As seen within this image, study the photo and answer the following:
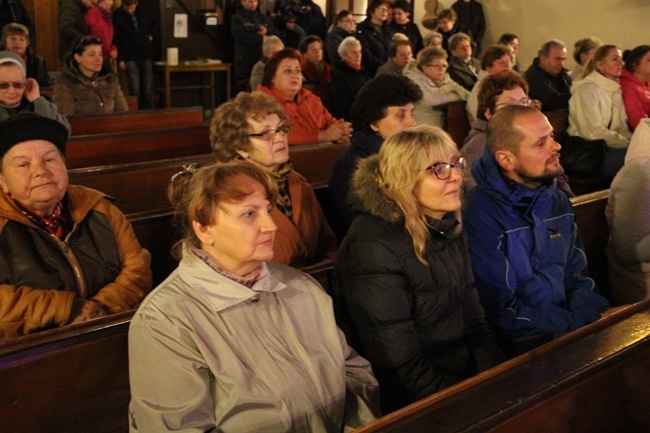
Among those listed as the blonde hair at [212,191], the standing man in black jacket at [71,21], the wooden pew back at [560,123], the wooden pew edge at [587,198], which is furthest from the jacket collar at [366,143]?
the standing man in black jacket at [71,21]

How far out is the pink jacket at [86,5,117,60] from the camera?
312 inches

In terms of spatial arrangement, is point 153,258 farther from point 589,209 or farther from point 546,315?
point 589,209

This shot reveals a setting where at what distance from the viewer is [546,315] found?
2.39 metres

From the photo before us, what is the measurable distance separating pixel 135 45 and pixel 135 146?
422 cm

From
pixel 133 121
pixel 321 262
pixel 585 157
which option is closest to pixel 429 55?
pixel 585 157

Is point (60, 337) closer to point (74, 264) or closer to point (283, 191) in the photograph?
point (74, 264)

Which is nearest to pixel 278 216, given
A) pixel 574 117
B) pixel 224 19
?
pixel 574 117

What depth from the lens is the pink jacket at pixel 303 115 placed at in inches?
179

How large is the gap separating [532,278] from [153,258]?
1.44 metres

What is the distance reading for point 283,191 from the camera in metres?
2.75

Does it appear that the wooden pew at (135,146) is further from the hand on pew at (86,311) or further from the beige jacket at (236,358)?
the beige jacket at (236,358)

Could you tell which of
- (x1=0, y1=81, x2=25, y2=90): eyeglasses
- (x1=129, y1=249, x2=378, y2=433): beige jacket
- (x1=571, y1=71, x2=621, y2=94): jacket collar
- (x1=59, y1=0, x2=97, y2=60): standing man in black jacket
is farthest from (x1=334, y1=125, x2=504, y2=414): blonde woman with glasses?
(x1=59, y1=0, x2=97, y2=60): standing man in black jacket

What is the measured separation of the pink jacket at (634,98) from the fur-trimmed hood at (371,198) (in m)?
3.77

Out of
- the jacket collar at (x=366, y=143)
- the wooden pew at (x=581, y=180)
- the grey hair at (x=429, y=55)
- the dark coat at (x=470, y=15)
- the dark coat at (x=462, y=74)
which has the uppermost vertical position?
the dark coat at (x=470, y=15)
